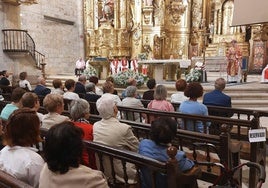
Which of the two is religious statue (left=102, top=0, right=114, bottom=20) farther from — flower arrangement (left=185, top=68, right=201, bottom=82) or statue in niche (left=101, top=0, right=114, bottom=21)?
flower arrangement (left=185, top=68, right=201, bottom=82)

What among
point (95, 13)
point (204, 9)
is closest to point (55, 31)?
point (95, 13)

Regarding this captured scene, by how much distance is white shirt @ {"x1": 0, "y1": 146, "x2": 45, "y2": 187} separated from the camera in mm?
1790

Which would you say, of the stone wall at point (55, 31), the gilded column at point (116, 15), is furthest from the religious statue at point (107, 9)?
the stone wall at point (55, 31)

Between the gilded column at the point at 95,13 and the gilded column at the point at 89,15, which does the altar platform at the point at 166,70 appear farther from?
the gilded column at the point at 89,15

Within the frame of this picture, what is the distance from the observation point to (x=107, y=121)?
103 inches

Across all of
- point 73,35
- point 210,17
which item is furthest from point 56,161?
point 73,35

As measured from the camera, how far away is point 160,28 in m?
14.1

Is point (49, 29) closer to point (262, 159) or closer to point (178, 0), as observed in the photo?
point (178, 0)

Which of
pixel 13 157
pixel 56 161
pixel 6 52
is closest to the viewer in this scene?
pixel 56 161

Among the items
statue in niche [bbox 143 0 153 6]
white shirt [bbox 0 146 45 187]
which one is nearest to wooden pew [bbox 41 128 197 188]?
white shirt [bbox 0 146 45 187]

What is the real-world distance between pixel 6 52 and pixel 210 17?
10292 mm

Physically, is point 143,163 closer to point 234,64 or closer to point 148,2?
point 234,64

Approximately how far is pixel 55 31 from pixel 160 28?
6058mm

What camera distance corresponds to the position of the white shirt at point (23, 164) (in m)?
1.79
